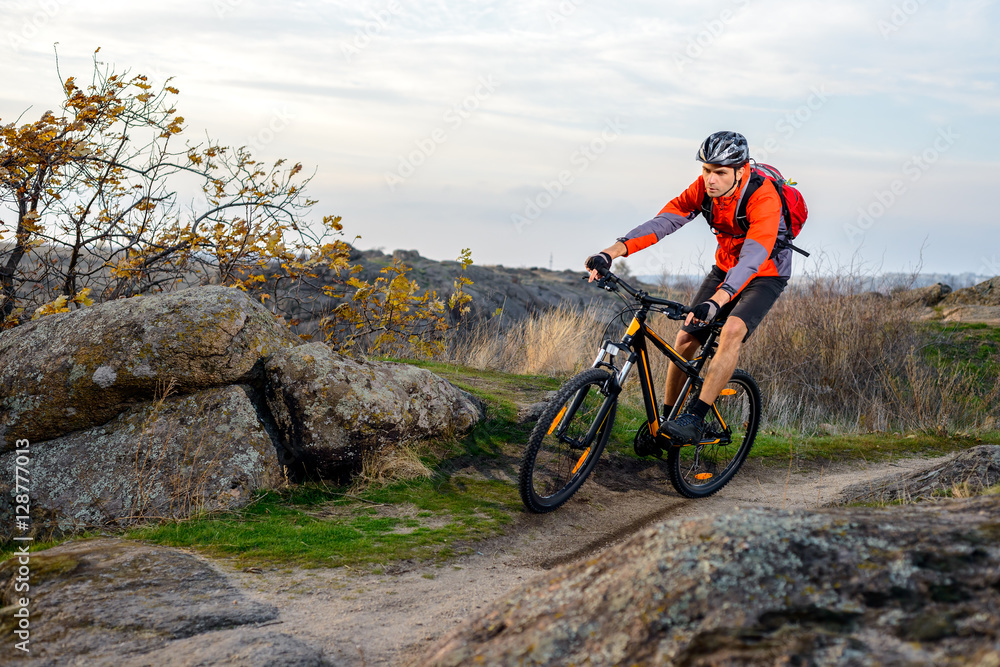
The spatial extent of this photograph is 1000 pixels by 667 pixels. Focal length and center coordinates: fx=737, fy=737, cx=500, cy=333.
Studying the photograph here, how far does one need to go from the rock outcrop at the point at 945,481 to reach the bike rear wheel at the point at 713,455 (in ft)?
3.31

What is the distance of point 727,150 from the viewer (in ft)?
17.4

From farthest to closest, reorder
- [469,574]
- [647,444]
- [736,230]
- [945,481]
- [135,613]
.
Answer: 1. [647,444]
2. [736,230]
3. [945,481]
4. [469,574]
5. [135,613]

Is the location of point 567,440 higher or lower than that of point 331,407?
lower

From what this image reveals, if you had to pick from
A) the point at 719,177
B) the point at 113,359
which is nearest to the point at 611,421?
the point at 719,177

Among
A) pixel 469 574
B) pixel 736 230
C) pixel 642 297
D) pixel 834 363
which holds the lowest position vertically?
pixel 469 574

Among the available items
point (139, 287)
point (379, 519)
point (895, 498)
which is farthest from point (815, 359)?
point (139, 287)

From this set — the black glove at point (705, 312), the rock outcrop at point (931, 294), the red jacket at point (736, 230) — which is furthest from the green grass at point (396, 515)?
the rock outcrop at point (931, 294)

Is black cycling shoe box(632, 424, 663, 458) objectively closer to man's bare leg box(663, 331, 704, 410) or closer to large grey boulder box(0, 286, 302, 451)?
man's bare leg box(663, 331, 704, 410)

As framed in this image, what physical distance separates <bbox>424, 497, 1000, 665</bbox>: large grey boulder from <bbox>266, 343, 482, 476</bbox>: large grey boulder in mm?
3309

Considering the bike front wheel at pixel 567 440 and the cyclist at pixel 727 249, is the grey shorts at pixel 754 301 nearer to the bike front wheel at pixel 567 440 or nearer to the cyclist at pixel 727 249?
the cyclist at pixel 727 249

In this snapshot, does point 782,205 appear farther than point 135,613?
Yes

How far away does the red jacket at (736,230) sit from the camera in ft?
17.3

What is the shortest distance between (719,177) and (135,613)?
4.52 meters

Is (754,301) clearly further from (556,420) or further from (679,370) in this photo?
(556,420)
